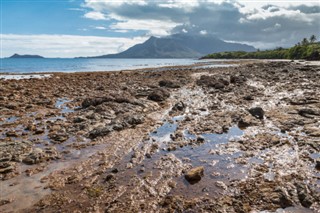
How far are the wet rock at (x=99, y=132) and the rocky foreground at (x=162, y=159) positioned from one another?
67 mm

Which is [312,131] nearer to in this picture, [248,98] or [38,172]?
[248,98]

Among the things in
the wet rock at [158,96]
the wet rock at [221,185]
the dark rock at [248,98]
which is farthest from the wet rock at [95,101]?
the wet rock at [221,185]

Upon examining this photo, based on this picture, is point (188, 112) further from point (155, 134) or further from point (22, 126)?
point (22, 126)

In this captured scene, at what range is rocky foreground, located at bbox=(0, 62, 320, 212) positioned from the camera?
934 cm

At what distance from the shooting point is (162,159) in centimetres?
1318

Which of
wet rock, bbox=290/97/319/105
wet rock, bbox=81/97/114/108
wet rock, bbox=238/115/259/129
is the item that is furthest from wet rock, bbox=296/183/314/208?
wet rock, bbox=81/97/114/108

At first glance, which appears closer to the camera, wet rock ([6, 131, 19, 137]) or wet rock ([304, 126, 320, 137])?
wet rock ([304, 126, 320, 137])

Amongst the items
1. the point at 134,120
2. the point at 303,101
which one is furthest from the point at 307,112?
the point at 134,120

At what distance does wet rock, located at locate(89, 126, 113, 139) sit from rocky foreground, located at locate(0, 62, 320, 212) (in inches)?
2.7

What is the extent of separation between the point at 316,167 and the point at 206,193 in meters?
5.84

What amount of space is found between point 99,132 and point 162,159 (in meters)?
5.95

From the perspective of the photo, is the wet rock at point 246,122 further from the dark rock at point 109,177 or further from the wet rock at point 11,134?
the wet rock at point 11,134

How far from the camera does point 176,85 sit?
40.1 metres

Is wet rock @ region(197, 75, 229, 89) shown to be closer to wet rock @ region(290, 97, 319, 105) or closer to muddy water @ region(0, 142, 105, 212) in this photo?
wet rock @ region(290, 97, 319, 105)
